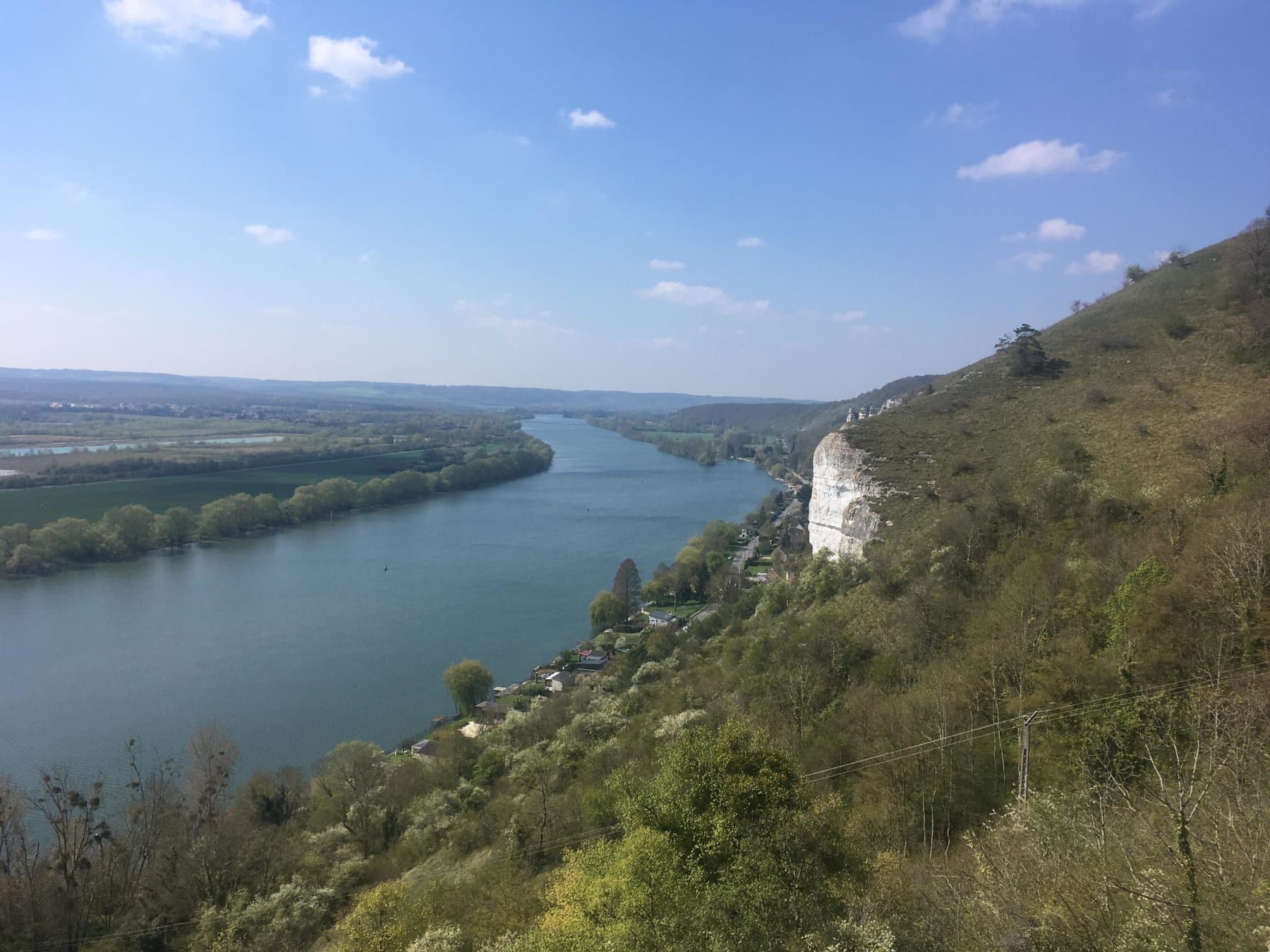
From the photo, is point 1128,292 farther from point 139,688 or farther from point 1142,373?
point 139,688

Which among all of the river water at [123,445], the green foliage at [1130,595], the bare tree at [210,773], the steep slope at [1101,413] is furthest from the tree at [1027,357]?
the river water at [123,445]

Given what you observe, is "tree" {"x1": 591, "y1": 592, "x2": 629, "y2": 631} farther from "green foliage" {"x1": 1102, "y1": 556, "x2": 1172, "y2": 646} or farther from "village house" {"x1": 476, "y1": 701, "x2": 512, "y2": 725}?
"green foliage" {"x1": 1102, "y1": 556, "x2": 1172, "y2": 646}

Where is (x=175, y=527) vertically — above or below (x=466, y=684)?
above

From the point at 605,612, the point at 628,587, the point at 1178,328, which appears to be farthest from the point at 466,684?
the point at 1178,328

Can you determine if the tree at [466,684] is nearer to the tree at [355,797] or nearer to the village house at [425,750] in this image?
the village house at [425,750]

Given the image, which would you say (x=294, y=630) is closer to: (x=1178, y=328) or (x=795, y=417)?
(x=1178, y=328)
